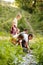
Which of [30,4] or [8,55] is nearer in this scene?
[8,55]

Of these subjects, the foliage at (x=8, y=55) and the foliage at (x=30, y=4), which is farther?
the foliage at (x=30, y=4)

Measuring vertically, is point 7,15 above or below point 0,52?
below

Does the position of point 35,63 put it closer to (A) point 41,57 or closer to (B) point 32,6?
(A) point 41,57

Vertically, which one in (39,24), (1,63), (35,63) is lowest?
(39,24)

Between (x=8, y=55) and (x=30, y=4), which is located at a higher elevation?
(x=8, y=55)

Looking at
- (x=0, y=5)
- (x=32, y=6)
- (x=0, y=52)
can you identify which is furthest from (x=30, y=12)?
(x=0, y=52)

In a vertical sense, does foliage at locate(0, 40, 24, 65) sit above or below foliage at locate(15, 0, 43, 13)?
above

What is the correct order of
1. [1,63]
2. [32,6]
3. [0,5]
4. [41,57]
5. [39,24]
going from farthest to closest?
[32,6] < [0,5] < [39,24] < [41,57] < [1,63]

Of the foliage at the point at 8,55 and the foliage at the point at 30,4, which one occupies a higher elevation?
the foliage at the point at 8,55

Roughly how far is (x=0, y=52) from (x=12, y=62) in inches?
12.5

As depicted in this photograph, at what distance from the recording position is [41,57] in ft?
16.9

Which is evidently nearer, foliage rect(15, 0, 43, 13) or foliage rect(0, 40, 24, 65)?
foliage rect(0, 40, 24, 65)

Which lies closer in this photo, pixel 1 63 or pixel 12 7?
pixel 1 63

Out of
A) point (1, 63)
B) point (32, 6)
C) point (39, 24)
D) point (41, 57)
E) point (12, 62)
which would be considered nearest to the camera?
point (1, 63)
